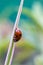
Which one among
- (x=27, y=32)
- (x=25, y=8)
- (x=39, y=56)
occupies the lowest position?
(x=39, y=56)

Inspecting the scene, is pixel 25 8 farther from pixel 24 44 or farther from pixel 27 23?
pixel 24 44

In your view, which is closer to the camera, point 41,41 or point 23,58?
point 23,58

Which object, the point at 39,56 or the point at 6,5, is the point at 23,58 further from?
the point at 6,5

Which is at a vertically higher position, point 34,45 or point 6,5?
point 6,5

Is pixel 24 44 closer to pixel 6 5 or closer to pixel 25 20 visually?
pixel 25 20

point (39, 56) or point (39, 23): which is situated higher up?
point (39, 23)

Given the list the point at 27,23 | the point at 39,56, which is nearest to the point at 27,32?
the point at 27,23
